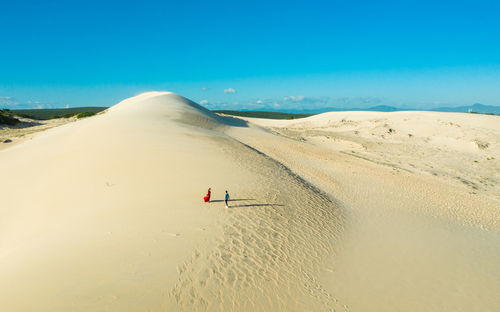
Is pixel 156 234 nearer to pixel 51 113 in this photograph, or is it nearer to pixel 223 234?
pixel 223 234

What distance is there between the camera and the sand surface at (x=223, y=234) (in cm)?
607

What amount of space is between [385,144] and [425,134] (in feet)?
25.9

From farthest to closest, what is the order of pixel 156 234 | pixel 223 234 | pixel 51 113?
pixel 51 113 → pixel 223 234 → pixel 156 234

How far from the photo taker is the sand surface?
6066 mm

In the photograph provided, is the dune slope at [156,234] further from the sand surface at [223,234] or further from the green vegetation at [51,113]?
the green vegetation at [51,113]

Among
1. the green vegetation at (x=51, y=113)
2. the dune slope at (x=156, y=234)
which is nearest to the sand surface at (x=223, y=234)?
the dune slope at (x=156, y=234)

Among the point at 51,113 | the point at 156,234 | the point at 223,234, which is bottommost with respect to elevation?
the point at 223,234

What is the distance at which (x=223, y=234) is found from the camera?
821cm

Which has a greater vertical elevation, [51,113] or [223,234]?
[51,113]

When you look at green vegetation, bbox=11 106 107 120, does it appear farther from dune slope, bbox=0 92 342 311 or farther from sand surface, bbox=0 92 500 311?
dune slope, bbox=0 92 342 311

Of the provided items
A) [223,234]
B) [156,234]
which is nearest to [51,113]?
[156,234]

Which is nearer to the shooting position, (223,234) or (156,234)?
(156,234)

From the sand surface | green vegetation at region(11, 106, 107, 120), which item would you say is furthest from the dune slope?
green vegetation at region(11, 106, 107, 120)

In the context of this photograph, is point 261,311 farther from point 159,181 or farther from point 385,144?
point 385,144
